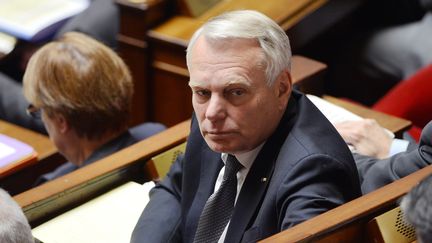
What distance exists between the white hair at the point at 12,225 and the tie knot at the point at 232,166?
44cm

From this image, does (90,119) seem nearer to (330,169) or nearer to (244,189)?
(244,189)

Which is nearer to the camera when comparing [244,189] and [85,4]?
[244,189]

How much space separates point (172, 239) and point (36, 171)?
94cm

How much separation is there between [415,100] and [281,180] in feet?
3.89

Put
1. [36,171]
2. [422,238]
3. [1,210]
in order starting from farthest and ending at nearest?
[36,171]
[1,210]
[422,238]

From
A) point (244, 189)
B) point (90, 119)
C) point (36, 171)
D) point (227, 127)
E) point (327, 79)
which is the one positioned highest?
point (227, 127)

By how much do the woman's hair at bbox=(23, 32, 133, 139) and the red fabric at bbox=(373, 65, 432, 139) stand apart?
0.87 meters

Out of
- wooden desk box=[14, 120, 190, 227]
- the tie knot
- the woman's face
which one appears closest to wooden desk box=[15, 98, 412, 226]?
wooden desk box=[14, 120, 190, 227]

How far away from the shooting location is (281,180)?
1925 mm

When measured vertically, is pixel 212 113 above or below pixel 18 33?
above

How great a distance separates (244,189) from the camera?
2.01 meters

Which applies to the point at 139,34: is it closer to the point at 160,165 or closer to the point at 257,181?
the point at 160,165

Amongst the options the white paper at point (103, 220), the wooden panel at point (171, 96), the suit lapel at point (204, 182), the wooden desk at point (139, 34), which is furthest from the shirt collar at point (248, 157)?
the wooden desk at point (139, 34)

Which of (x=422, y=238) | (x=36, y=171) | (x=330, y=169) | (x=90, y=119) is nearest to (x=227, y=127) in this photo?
(x=330, y=169)
